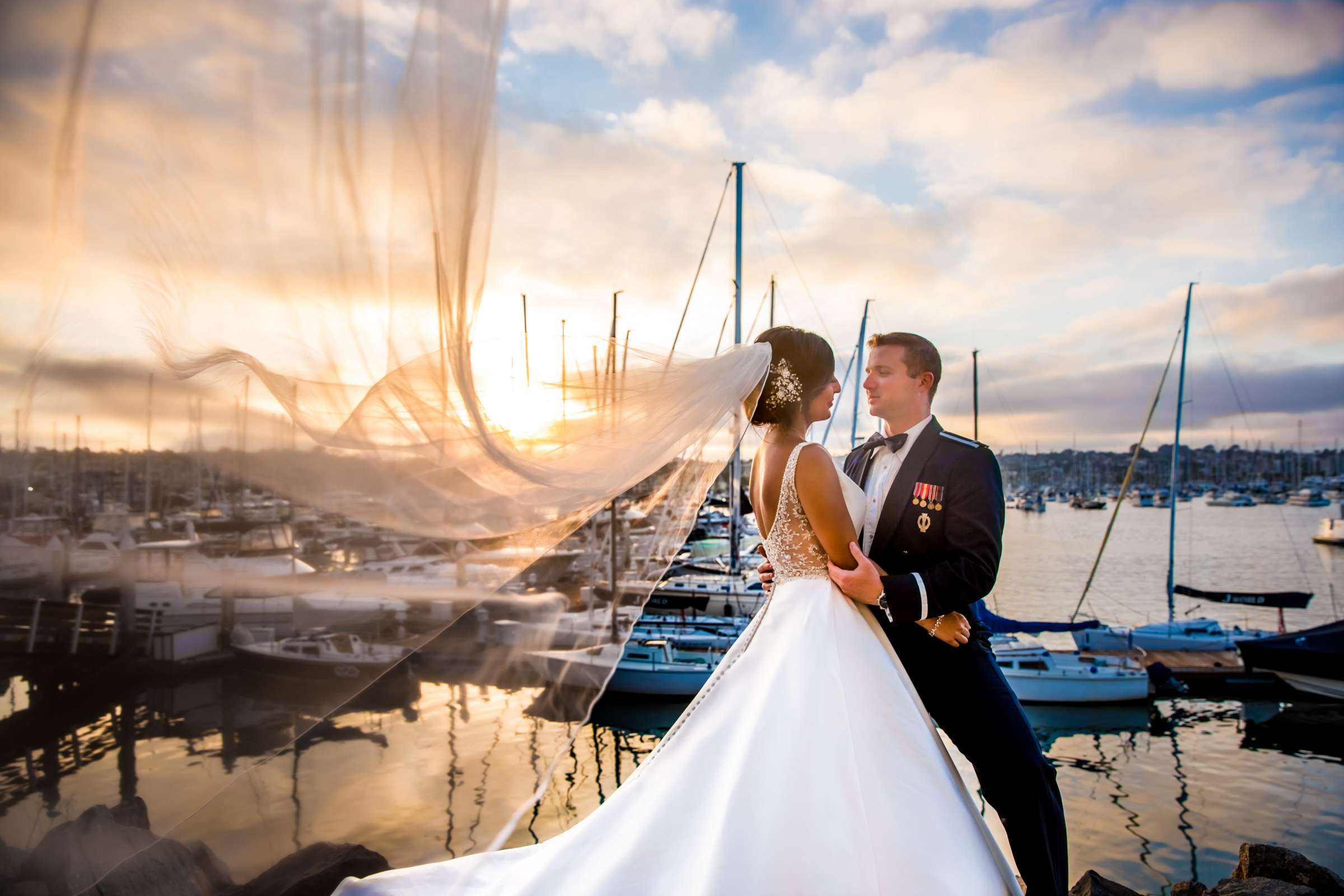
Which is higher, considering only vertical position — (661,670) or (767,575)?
(767,575)

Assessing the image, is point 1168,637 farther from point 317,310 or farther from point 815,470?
point 317,310

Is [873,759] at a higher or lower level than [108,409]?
lower

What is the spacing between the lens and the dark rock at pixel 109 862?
1489 millimetres

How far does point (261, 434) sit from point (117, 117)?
2.16 ft

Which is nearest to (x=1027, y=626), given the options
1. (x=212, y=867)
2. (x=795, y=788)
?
(x=795, y=788)

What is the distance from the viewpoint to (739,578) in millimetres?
19984

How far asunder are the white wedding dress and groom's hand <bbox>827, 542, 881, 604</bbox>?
7 cm

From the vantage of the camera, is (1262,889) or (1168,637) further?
(1168,637)

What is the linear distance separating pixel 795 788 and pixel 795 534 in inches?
34.6

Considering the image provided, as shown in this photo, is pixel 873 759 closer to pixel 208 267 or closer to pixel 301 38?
pixel 208 267

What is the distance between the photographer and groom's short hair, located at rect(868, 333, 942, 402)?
116 inches

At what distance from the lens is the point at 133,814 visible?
1570 millimetres

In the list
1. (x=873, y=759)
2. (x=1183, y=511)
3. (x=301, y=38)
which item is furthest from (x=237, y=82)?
(x=1183, y=511)

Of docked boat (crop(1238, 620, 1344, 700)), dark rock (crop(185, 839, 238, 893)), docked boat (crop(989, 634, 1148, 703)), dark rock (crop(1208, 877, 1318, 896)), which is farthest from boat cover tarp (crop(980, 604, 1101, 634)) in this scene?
dark rock (crop(185, 839, 238, 893))
